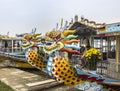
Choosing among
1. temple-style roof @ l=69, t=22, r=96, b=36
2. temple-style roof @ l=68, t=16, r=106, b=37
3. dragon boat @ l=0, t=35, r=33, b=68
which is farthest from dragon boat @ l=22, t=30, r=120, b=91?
dragon boat @ l=0, t=35, r=33, b=68

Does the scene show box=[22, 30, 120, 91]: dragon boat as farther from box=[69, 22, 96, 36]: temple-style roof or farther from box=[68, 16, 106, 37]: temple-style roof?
box=[69, 22, 96, 36]: temple-style roof

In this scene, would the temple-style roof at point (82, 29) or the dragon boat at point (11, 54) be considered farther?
the dragon boat at point (11, 54)

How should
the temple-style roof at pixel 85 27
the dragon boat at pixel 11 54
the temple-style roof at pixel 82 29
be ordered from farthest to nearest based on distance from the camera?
the dragon boat at pixel 11 54 < the temple-style roof at pixel 82 29 < the temple-style roof at pixel 85 27

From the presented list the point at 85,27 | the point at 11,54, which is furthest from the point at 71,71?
the point at 11,54

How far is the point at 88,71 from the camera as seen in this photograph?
25.1ft

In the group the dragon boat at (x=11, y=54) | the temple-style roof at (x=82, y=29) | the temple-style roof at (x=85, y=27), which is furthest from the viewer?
the dragon boat at (x=11, y=54)

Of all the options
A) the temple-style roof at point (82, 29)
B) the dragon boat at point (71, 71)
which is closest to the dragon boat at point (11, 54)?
the temple-style roof at point (82, 29)

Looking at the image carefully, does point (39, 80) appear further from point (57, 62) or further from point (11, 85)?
point (57, 62)

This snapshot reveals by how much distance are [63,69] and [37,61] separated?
2.93 meters

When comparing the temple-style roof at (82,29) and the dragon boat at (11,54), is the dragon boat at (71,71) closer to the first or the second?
the temple-style roof at (82,29)

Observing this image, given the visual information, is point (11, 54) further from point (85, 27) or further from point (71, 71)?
point (71, 71)

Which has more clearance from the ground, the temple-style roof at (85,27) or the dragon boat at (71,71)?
the temple-style roof at (85,27)

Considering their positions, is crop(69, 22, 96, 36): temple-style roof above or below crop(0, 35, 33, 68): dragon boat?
above

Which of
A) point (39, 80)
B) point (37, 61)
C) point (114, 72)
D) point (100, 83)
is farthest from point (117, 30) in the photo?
point (39, 80)
